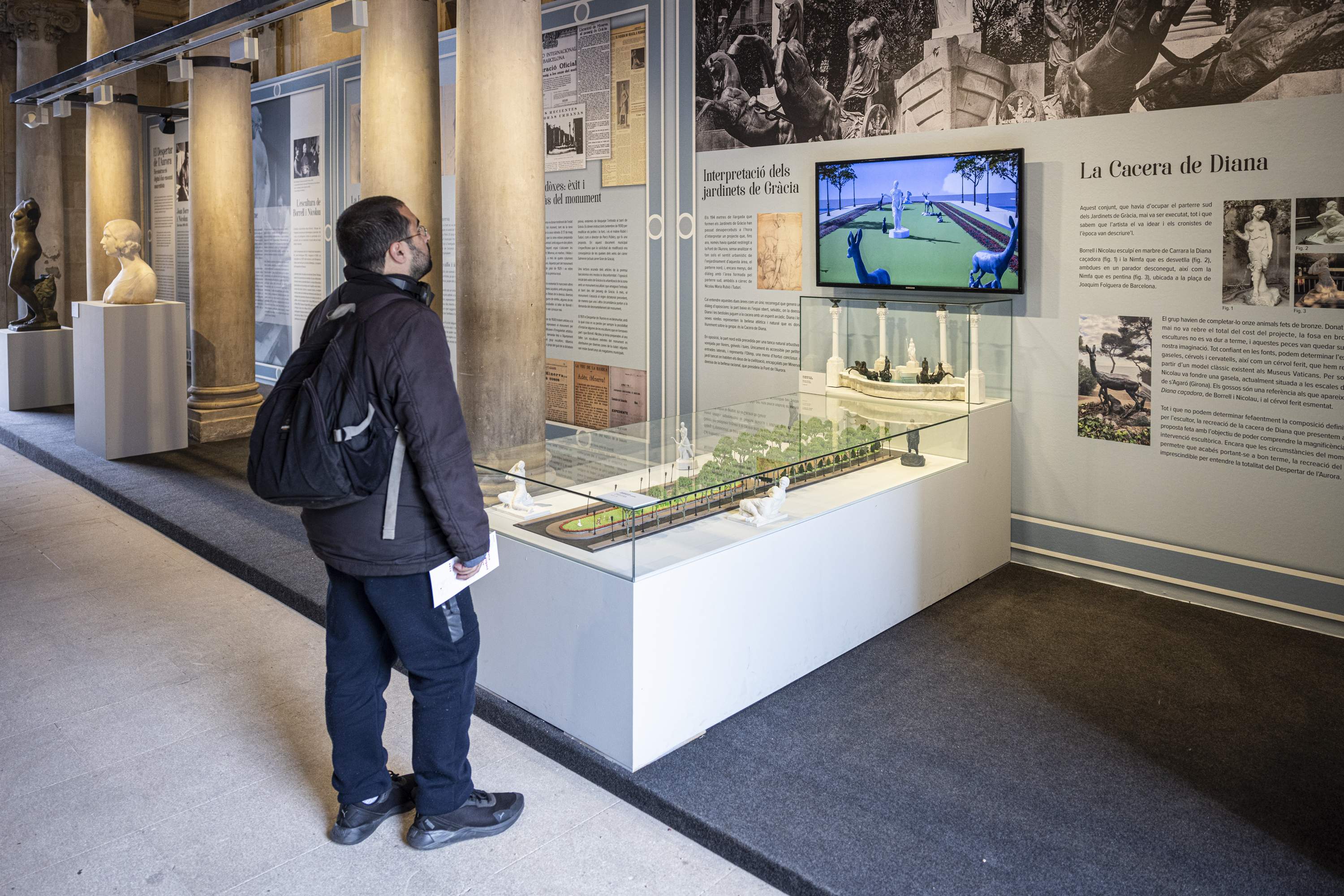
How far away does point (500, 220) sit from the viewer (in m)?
4.98

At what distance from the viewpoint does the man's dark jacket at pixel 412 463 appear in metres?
2.64

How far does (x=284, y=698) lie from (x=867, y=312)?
3529mm

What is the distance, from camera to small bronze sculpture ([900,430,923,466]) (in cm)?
484

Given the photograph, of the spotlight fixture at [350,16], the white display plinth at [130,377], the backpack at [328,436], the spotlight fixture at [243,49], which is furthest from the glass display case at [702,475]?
the white display plinth at [130,377]

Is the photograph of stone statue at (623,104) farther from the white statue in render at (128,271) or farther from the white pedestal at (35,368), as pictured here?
the white pedestal at (35,368)

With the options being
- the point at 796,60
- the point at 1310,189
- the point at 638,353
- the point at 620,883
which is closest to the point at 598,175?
the point at 638,353

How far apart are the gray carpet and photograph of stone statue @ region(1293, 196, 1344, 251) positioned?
5.69 ft

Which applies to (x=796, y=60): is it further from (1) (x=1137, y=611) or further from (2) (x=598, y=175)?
(1) (x=1137, y=611)

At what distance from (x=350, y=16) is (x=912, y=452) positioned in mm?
3532

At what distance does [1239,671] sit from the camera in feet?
14.1

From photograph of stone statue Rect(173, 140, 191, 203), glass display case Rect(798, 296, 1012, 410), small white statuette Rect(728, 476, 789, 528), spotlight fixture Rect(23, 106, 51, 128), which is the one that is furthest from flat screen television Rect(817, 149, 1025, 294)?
photograph of stone statue Rect(173, 140, 191, 203)

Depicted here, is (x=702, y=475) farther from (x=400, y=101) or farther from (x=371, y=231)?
(x=400, y=101)

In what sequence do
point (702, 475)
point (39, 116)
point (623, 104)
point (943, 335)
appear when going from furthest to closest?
point (39, 116) → point (623, 104) → point (943, 335) → point (702, 475)

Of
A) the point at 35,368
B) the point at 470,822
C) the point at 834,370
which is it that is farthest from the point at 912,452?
the point at 35,368
